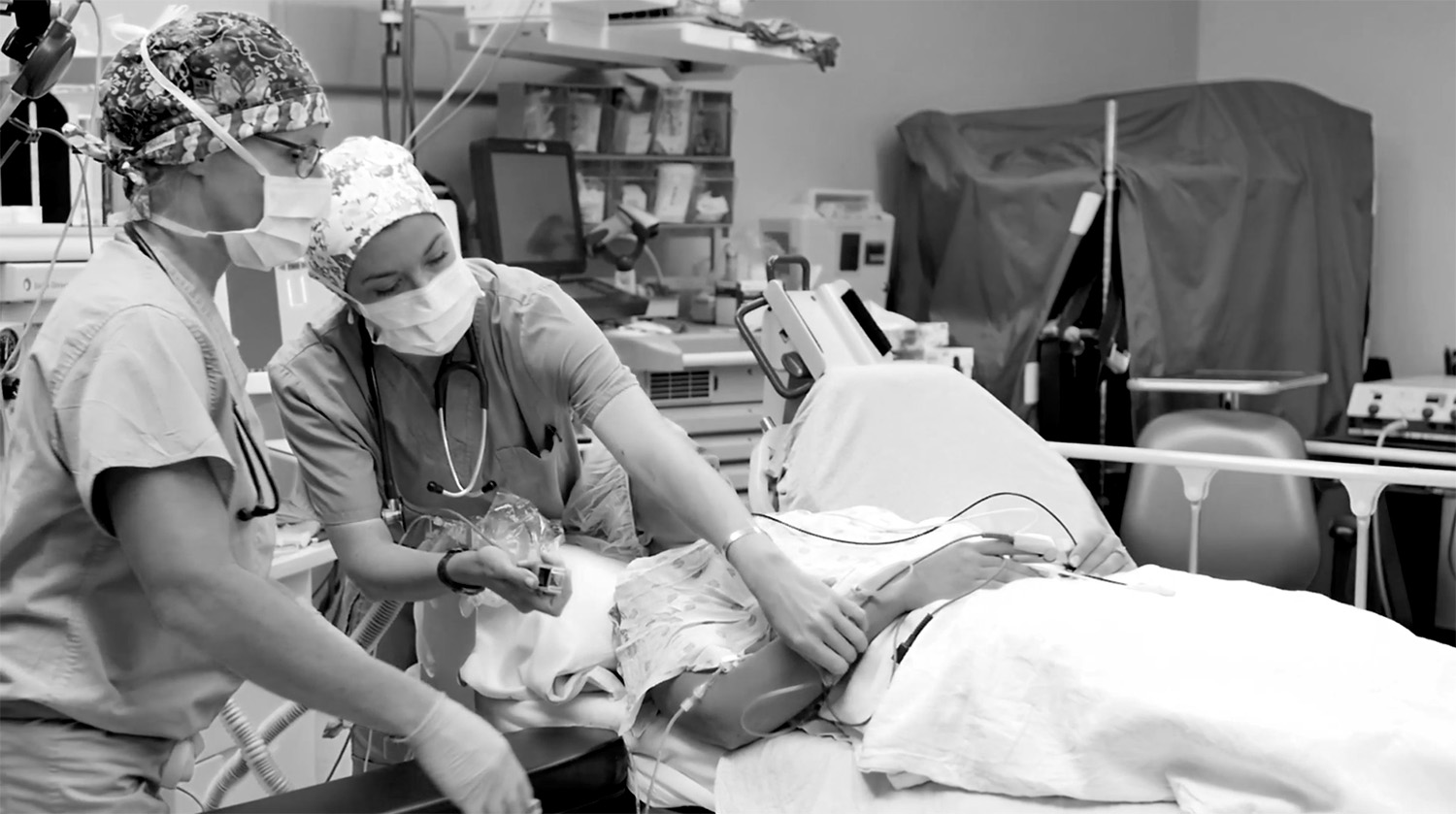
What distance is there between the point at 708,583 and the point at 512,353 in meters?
0.41

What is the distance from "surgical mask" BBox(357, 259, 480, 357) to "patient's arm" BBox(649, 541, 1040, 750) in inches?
20.9

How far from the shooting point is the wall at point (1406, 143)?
486 centimetres

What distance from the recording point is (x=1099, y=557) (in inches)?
76.8

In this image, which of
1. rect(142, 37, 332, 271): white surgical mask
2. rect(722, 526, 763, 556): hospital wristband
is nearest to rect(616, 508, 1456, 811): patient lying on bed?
rect(722, 526, 763, 556): hospital wristband

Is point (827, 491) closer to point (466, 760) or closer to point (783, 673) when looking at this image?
point (783, 673)

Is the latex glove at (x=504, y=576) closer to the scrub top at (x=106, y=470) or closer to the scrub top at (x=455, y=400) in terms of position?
the scrub top at (x=455, y=400)

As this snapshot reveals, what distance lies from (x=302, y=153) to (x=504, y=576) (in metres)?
0.54

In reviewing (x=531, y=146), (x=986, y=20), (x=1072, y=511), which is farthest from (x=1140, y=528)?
(x=986, y=20)

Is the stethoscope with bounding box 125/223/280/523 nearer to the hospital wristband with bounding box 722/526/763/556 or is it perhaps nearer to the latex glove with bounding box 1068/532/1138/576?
the hospital wristband with bounding box 722/526/763/556

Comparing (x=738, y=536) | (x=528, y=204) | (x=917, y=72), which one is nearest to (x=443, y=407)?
(x=738, y=536)

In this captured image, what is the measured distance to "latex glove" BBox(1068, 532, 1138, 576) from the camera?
1.92 m

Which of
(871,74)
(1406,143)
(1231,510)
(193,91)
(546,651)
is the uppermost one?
(871,74)

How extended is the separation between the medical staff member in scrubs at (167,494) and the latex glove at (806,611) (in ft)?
1.46

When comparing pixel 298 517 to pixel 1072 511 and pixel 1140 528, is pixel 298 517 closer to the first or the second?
pixel 1072 511
